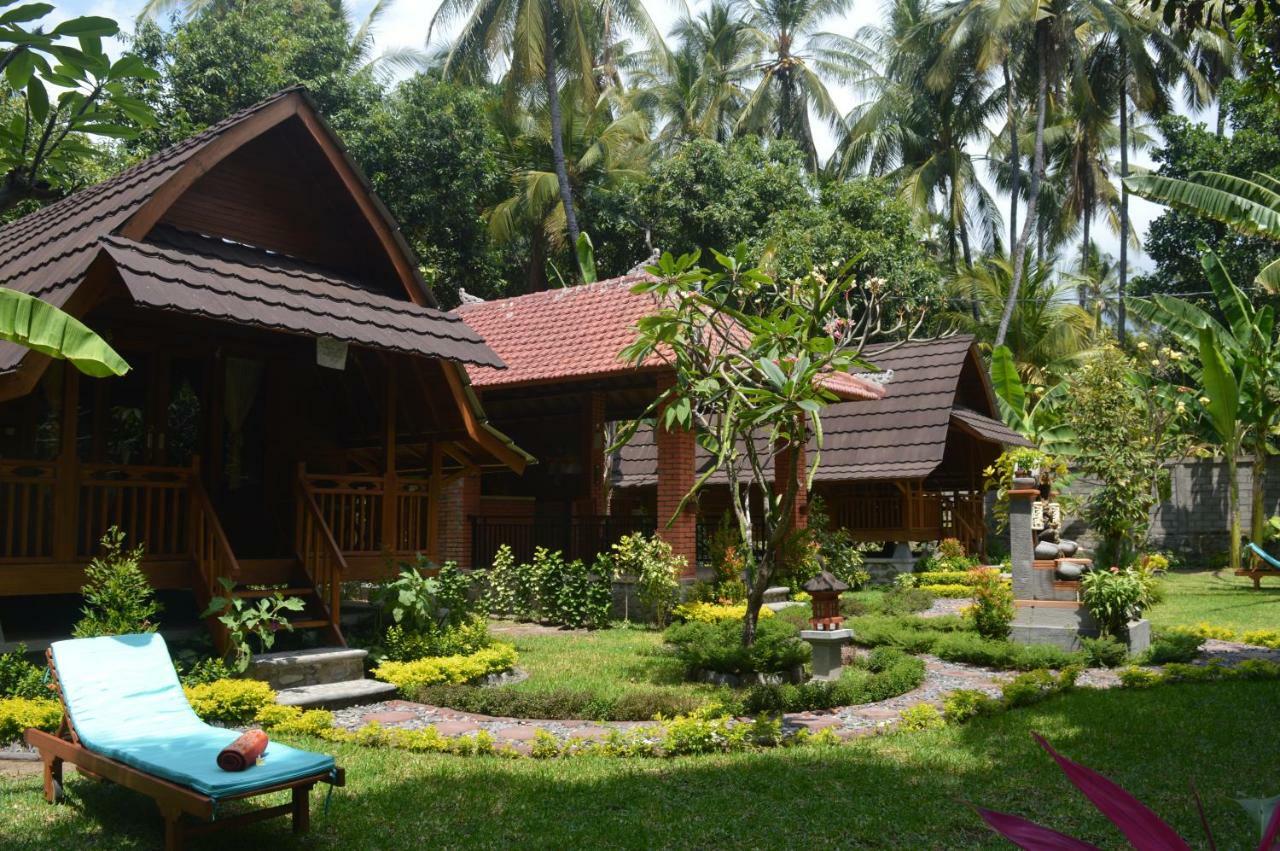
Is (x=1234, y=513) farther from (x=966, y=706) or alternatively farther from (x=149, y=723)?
(x=149, y=723)

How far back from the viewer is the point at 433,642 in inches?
423

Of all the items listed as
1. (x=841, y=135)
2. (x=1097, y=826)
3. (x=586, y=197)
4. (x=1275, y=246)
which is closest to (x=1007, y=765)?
(x=1097, y=826)

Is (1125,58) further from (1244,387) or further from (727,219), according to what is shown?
(1244,387)

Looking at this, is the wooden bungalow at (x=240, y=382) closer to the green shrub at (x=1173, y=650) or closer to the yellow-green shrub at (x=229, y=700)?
the yellow-green shrub at (x=229, y=700)

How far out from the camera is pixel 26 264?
9438 millimetres

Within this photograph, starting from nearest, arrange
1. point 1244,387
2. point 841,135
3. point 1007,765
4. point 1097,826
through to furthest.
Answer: point 1097,826, point 1007,765, point 1244,387, point 841,135

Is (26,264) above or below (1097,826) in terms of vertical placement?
above

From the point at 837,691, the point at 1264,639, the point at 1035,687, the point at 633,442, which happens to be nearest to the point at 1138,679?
the point at 1035,687

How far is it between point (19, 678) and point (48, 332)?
3847 mm

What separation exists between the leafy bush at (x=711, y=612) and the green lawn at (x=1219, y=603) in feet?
17.1

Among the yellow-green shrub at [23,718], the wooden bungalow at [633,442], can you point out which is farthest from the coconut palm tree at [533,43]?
the yellow-green shrub at [23,718]

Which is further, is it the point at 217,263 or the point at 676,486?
the point at 676,486

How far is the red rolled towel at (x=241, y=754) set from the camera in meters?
5.21

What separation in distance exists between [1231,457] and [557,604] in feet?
49.4
